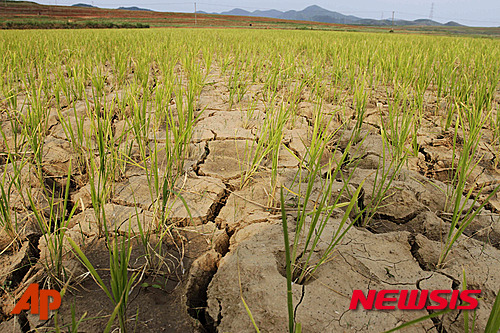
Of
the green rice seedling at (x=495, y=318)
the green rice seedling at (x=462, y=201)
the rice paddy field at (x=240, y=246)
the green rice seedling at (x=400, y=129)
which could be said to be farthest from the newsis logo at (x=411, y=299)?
the green rice seedling at (x=400, y=129)

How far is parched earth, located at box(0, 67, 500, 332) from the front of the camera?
2.52 feet

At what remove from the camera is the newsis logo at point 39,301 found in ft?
2.53

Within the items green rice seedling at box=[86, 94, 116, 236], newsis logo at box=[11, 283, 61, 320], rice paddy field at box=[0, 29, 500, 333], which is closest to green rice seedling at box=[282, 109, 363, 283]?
rice paddy field at box=[0, 29, 500, 333]

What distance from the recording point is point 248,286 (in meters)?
0.85

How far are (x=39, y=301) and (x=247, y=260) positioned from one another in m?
0.54

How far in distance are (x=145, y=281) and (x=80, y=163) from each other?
2.72ft

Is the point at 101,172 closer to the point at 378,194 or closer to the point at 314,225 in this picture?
the point at 314,225

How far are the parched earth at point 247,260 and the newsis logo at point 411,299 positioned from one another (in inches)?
0.8

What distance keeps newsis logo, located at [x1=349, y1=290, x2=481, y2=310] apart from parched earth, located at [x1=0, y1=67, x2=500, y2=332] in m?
0.02

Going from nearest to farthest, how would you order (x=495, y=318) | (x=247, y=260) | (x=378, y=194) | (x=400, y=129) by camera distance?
(x=495, y=318), (x=247, y=260), (x=378, y=194), (x=400, y=129)

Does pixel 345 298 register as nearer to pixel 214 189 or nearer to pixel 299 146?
pixel 214 189

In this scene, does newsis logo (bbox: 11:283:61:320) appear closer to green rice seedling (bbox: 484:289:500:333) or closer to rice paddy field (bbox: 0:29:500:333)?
rice paddy field (bbox: 0:29:500:333)

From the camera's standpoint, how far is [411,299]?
2.68 feet

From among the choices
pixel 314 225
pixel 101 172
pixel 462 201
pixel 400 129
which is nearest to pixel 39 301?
pixel 101 172
